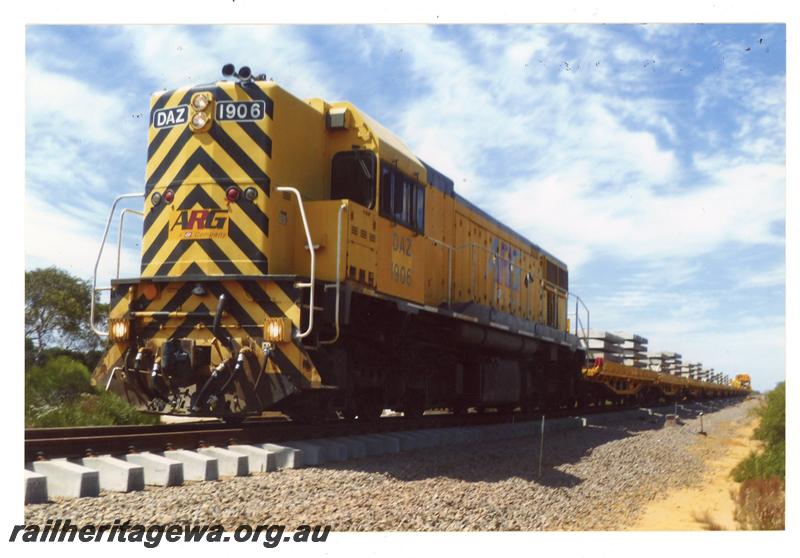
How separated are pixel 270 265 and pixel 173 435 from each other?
1841mm

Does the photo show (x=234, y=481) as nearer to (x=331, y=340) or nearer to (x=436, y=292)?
(x=331, y=340)

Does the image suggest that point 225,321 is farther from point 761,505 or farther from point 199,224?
point 761,505

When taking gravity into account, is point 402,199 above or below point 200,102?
below

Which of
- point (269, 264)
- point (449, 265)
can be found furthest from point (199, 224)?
point (449, 265)

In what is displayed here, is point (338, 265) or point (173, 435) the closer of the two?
point (173, 435)

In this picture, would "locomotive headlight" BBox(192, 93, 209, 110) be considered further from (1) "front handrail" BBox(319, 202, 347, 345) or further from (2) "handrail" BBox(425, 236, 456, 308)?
(2) "handrail" BBox(425, 236, 456, 308)

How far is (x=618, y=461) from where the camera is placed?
935cm

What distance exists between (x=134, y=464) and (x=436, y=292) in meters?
5.84

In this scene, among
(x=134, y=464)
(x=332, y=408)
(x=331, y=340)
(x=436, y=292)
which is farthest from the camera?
(x=436, y=292)

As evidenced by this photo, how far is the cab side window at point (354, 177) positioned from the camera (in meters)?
8.26

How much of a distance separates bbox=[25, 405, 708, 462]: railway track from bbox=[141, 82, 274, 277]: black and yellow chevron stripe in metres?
1.58

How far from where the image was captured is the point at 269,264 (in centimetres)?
747

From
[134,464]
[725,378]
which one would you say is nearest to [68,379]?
[134,464]

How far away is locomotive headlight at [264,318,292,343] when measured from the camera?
6824 mm
